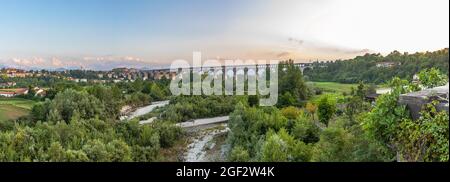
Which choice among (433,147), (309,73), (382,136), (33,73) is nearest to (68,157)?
(382,136)

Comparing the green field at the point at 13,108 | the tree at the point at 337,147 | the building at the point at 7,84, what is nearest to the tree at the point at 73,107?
the green field at the point at 13,108

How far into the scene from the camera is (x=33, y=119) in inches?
573

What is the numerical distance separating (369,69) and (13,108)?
26738 mm

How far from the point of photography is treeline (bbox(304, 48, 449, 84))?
81.8 feet

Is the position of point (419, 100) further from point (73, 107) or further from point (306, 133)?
point (73, 107)

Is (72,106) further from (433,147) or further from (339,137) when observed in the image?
(433,147)

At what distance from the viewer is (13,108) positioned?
16750mm

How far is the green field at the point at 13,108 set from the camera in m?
15.0

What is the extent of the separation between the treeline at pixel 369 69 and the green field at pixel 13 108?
20.2 m

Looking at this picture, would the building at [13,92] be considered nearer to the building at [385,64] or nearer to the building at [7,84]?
the building at [7,84]

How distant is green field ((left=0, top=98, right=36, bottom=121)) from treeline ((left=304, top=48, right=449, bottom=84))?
2019 cm

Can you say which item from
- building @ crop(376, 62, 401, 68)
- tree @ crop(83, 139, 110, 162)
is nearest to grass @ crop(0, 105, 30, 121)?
tree @ crop(83, 139, 110, 162)

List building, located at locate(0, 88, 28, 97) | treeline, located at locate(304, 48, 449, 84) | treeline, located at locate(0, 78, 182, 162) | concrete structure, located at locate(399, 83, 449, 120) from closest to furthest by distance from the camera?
concrete structure, located at locate(399, 83, 449, 120), treeline, located at locate(0, 78, 182, 162), building, located at locate(0, 88, 28, 97), treeline, located at locate(304, 48, 449, 84)

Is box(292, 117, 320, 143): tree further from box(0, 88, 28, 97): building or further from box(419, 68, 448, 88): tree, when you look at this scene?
box(0, 88, 28, 97): building
